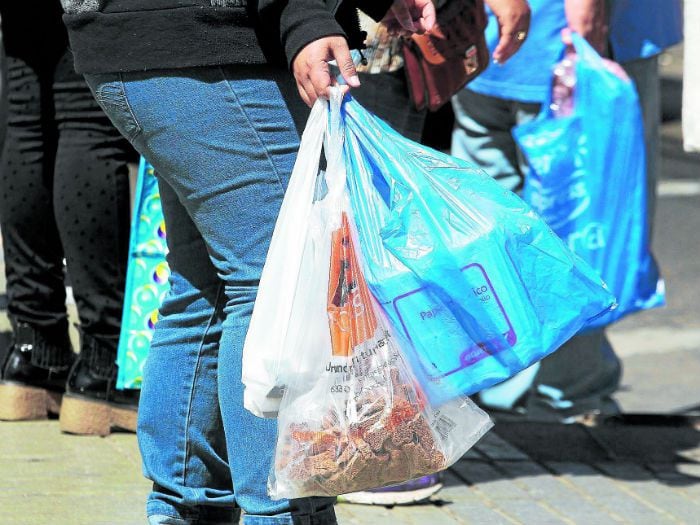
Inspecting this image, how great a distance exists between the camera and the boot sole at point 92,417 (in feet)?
10.9

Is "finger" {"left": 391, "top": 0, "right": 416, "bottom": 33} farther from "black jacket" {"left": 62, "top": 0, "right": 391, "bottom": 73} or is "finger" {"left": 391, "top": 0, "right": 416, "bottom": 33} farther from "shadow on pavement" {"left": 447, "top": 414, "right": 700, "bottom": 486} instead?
"shadow on pavement" {"left": 447, "top": 414, "right": 700, "bottom": 486}

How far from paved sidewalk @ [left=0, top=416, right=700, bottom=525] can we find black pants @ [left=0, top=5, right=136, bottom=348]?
0.32m

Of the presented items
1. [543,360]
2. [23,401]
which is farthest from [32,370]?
[543,360]

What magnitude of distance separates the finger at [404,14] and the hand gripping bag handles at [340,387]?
0.34m

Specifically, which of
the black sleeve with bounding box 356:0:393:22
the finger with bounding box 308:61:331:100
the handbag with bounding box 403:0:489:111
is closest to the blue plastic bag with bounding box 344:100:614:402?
the finger with bounding box 308:61:331:100

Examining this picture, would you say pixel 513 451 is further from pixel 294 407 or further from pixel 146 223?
pixel 294 407

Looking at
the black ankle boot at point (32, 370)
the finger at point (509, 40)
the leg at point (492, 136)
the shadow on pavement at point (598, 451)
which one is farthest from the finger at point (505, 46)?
the black ankle boot at point (32, 370)

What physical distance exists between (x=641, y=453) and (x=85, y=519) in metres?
1.62

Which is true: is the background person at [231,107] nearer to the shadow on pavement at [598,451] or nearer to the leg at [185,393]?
the leg at [185,393]

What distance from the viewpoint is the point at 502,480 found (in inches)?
132

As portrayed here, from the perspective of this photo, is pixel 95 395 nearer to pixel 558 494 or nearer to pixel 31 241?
pixel 31 241

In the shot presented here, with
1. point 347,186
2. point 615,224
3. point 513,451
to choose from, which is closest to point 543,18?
point 615,224

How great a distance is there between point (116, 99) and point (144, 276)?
1.03 metres

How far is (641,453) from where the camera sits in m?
3.65
